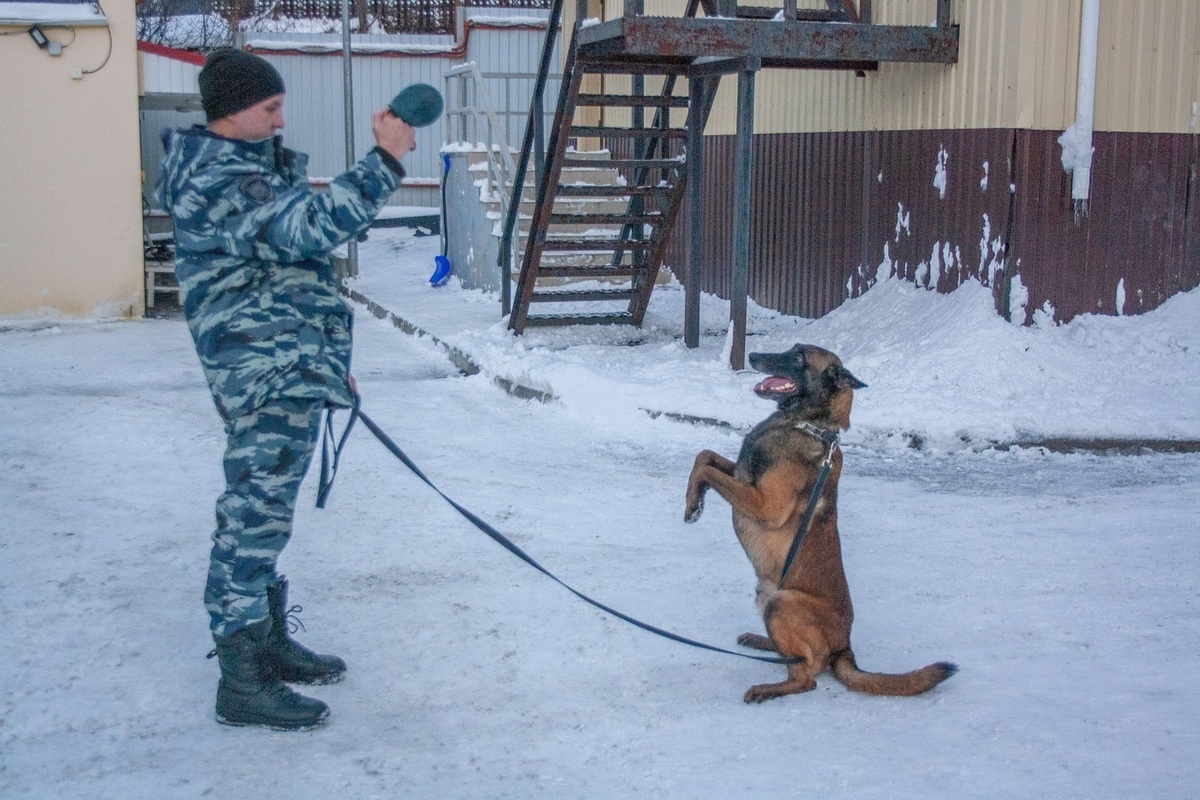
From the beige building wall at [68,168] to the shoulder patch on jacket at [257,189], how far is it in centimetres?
1066

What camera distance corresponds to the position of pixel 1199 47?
9.04 m

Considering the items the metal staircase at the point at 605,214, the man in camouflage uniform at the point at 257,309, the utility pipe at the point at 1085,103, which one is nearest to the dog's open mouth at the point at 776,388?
the man in camouflage uniform at the point at 257,309

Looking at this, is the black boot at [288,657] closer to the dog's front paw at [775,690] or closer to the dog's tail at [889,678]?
the dog's front paw at [775,690]

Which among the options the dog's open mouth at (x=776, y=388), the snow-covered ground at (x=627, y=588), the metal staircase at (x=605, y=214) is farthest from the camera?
the metal staircase at (x=605, y=214)

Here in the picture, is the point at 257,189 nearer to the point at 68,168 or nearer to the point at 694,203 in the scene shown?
the point at 694,203

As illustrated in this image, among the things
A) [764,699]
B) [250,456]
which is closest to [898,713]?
[764,699]

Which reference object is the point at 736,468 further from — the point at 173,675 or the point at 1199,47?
the point at 1199,47

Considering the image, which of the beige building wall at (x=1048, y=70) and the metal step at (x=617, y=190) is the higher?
the beige building wall at (x=1048, y=70)

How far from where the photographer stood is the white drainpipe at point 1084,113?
334 inches

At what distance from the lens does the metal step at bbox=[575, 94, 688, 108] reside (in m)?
10.0

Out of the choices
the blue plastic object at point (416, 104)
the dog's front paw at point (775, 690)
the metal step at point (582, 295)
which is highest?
the blue plastic object at point (416, 104)

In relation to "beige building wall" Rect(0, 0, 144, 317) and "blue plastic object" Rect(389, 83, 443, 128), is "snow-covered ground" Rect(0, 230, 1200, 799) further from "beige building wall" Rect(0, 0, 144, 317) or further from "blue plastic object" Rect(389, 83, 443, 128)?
"beige building wall" Rect(0, 0, 144, 317)

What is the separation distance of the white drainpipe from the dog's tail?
609 cm

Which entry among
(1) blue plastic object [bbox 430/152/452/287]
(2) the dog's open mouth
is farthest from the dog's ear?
(1) blue plastic object [bbox 430/152/452/287]
